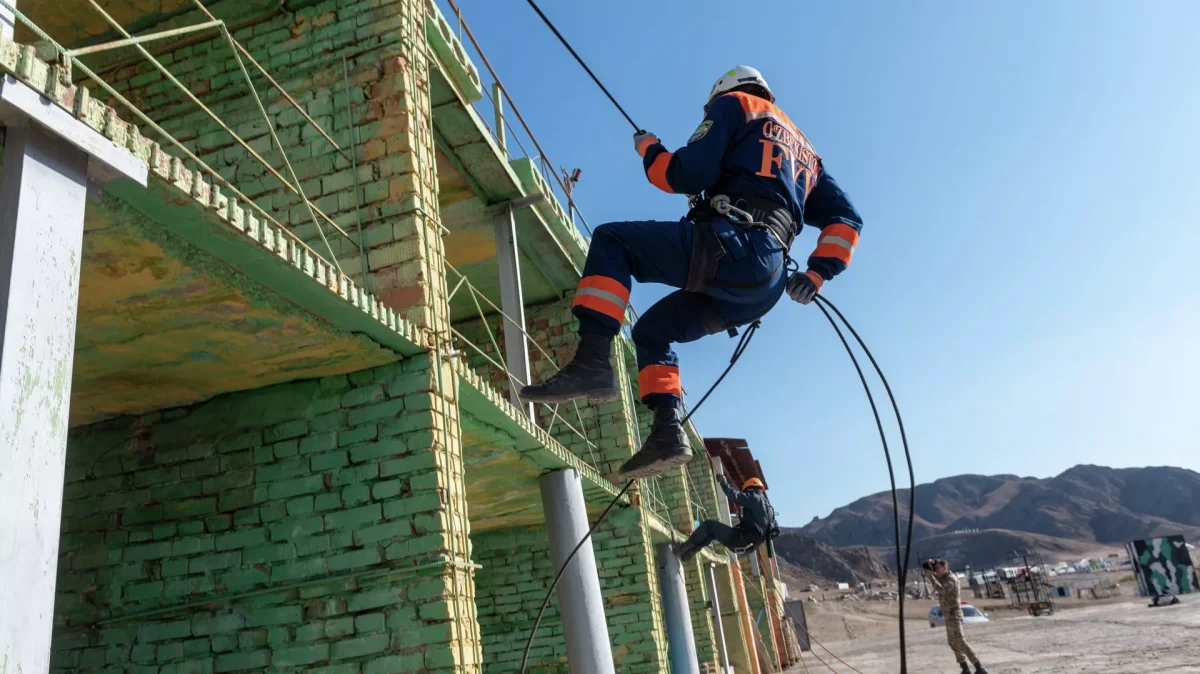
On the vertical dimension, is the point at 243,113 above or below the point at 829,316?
above

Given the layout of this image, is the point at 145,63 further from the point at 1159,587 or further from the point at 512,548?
the point at 1159,587

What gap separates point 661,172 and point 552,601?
5807mm

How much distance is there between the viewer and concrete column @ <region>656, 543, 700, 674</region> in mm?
9766

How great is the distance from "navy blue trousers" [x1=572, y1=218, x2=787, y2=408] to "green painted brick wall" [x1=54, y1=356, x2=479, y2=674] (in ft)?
3.95

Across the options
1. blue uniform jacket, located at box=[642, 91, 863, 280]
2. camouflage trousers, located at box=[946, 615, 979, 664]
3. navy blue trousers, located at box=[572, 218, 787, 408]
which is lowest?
camouflage trousers, located at box=[946, 615, 979, 664]

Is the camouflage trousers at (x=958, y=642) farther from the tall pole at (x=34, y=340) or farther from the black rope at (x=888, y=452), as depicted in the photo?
the tall pole at (x=34, y=340)

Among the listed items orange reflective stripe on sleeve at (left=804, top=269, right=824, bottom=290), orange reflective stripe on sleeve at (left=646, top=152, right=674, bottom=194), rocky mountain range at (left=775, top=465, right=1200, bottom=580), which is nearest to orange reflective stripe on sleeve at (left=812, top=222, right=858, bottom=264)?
orange reflective stripe on sleeve at (left=804, top=269, right=824, bottom=290)

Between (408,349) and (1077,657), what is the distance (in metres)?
10.2

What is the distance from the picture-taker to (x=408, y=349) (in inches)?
165

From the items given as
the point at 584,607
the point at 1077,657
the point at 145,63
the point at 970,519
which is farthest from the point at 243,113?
the point at 970,519


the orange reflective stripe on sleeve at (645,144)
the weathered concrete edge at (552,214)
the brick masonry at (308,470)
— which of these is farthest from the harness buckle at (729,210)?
the weathered concrete edge at (552,214)

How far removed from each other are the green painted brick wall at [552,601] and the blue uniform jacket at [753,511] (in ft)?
9.21

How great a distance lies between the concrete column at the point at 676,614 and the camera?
977 cm

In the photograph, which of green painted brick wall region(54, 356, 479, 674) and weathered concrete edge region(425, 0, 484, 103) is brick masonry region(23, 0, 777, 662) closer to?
green painted brick wall region(54, 356, 479, 674)
